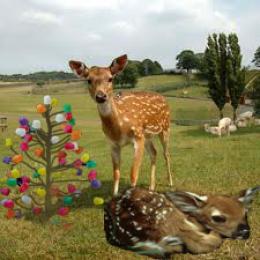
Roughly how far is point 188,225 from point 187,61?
4055 inches

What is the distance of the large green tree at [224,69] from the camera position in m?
38.7

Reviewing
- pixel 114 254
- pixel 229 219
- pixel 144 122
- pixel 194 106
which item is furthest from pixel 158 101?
pixel 194 106

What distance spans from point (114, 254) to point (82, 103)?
59.3 m

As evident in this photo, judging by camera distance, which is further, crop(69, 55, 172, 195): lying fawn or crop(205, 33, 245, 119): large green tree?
crop(205, 33, 245, 119): large green tree

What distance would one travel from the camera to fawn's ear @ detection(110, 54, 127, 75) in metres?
7.59

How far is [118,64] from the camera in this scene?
304 inches

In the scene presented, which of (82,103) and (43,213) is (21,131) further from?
(82,103)

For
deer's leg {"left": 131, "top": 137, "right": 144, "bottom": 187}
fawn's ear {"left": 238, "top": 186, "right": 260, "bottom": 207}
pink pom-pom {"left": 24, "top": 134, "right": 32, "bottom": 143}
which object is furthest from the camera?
A: deer's leg {"left": 131, "top": 137, "right": 144, "bottom": 187}

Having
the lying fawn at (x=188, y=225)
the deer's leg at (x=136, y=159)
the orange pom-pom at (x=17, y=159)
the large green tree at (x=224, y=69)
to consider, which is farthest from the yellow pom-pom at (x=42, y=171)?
the large green tree at (x=224, y=69)

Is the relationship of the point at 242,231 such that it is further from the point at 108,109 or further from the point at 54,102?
the point at 108,109

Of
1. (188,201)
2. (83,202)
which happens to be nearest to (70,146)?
(83,202)

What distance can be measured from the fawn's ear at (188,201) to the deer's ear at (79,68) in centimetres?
382

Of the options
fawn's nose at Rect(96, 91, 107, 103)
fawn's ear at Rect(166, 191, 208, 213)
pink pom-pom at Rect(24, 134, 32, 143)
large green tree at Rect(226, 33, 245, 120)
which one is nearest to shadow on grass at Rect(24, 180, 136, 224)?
pink pom-pom at Rect(24, 134, 32, 143)

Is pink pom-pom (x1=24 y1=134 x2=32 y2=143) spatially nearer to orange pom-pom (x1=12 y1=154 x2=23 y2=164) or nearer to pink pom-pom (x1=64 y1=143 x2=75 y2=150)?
orange pom-pom (x1=12 y1=154 x2=23 y2=164)
